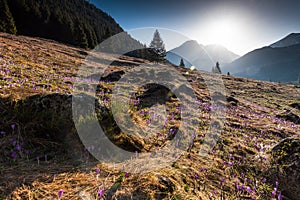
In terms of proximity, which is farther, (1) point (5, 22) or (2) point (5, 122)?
(1) point (5, 22)

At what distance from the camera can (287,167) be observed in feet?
11.8

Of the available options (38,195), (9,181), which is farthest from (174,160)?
(9,181)

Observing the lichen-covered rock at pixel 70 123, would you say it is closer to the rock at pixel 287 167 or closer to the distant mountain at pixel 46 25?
the rock at pixel 287 167

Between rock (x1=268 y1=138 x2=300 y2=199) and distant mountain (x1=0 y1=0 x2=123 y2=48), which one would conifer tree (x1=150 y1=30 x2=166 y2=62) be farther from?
rock (x1=268 y1=138 x2=300 y2=199)

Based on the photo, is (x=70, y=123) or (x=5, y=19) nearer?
(x=70, y=123)

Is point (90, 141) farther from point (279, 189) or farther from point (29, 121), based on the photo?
point (279, 189)

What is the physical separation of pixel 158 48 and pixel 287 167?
51999mm

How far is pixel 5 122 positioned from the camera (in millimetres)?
3072

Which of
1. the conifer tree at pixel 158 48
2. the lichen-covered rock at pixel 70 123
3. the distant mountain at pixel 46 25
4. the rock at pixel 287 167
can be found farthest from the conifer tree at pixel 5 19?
the rock at pixel 287 167

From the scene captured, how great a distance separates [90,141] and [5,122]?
1601 mm

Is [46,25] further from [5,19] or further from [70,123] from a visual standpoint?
[70,123]

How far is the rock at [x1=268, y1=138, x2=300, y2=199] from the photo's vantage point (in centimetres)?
333

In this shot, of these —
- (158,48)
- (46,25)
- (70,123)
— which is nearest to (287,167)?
(70,123)

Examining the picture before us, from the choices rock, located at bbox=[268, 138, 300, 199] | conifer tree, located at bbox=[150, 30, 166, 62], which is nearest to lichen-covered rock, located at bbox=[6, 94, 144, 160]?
rock, located at bbox=[268, 138, 300, 199]
